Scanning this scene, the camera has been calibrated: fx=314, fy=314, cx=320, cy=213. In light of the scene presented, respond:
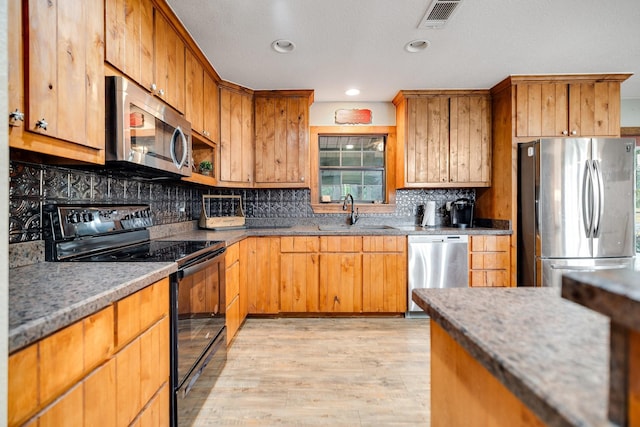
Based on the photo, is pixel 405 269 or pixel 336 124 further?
pixel 336 124

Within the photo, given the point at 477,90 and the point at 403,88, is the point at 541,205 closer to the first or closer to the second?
the point at 477,90

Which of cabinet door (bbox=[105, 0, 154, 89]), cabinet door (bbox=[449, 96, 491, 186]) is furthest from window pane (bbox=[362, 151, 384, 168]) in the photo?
cabinet door (bbox=[105, 0, 154, 89])

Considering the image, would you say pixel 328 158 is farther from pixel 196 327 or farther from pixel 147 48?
pixel 196 327

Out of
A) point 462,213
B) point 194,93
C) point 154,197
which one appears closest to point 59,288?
point 154,197

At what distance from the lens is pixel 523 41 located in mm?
2461

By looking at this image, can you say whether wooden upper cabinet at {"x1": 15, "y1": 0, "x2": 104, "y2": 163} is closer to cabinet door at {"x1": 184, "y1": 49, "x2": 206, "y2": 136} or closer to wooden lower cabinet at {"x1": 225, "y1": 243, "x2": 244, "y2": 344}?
cabinet door at {"x1": 184, "y1": 49, "x2": 206, "y2": 136}

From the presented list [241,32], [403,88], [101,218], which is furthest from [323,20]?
[101,218]

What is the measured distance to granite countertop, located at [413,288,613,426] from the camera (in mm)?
399

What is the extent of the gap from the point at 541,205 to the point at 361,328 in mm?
2015

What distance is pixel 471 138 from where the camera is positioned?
348cm

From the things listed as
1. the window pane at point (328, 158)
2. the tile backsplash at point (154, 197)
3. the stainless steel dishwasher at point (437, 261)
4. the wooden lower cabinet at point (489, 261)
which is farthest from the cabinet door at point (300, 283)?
the wooden lower cabinet at point (489, 261)

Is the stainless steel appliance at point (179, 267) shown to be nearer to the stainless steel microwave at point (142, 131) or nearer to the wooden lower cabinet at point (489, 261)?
the stainless steel microwave at point (142, 131)

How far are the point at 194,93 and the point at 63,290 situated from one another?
6.58 feet

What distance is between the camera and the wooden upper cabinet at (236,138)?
127 inches
